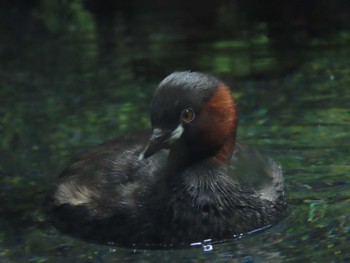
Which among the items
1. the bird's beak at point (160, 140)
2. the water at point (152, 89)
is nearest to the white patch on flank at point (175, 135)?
the bird's beak at point (160, 140)

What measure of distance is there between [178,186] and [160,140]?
35 cm

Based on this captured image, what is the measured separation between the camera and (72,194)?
6.95 metres

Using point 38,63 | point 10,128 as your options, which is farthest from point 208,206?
point 38,63

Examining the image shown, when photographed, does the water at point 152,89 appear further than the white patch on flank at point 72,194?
No

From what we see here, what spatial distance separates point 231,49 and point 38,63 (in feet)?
5.81

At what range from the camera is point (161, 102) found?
21.3 feet

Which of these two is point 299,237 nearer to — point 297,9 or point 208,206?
point 208,206

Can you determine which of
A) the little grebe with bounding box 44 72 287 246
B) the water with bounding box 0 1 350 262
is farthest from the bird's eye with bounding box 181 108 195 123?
the water with bounding box 0 1 350 262

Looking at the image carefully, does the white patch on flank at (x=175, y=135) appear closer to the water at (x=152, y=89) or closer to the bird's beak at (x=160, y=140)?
the bird's beak at (x=160, y=140)

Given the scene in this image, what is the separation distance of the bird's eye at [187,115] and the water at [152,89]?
0.70 metres

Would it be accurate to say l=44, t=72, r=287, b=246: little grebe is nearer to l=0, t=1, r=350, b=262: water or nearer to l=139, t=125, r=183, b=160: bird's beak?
l=139, t=125, r=183, b=160: bird's beak

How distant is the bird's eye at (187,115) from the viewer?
21.6ft

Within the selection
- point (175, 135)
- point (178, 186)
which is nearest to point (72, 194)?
point (178, 186)

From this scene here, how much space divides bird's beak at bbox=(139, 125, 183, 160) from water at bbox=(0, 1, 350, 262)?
0.55 m
